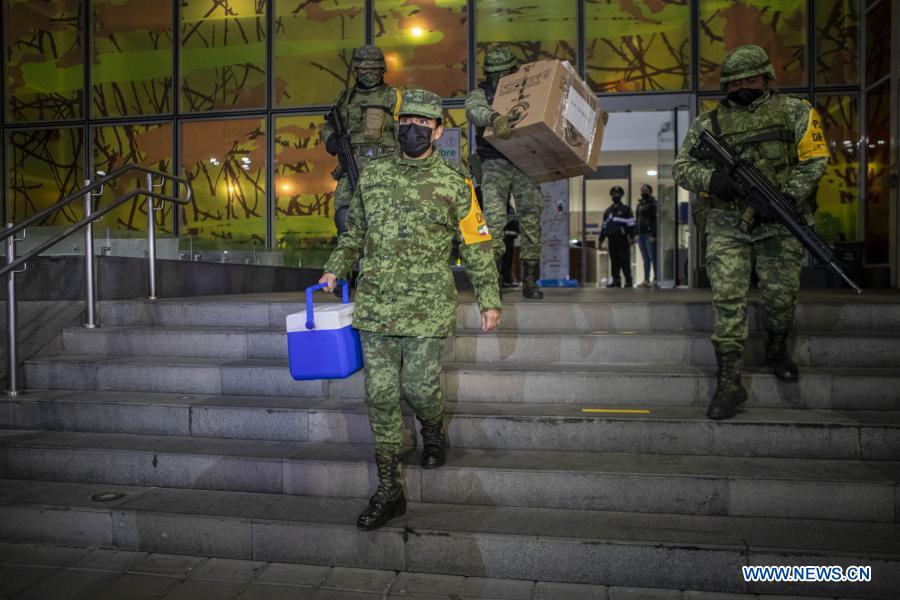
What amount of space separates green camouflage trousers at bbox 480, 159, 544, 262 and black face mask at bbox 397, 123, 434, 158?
7.87 feet

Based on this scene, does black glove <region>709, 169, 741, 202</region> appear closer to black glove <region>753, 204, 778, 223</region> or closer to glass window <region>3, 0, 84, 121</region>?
black glove <region>753, 204, 778, 223</region>

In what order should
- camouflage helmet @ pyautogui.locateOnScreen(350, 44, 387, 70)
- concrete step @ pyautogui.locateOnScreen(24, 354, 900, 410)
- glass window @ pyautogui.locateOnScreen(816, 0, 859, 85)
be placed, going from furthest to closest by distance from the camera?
1. glass window @ pyautogui.locateOnScreen(816, 0, 859, 85)
2. camouflage helmet @ pyautogui.locateOnScreen(350, 44, 387, 70)
3. concrete step @ pyautogui.locateOnScreen(24, 354, 900, 410)

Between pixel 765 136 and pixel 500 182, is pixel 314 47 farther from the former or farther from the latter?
pixel 765 136

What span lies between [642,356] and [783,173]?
5.13 feet

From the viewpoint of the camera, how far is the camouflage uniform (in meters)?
3.61

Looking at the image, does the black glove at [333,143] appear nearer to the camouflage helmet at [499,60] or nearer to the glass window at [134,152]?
the camouflage helmet at [499,60]

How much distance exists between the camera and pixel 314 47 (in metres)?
11.7

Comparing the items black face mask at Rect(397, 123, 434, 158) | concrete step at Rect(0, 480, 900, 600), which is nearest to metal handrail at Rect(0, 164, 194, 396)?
concrete step at Rect(0, 480, 900, 600)

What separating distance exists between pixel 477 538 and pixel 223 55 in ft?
35.8

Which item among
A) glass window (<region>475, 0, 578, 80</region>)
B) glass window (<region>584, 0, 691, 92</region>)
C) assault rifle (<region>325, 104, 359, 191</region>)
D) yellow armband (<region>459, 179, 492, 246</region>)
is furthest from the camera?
glass window (<region>475, 0, 578, 80</region>)

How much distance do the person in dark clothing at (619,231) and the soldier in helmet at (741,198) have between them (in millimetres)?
7756

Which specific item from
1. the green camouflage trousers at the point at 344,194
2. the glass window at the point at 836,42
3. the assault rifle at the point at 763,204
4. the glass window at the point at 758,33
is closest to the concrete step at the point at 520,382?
the assault rifle at the point at 763,204

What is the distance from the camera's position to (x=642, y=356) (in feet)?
16.5

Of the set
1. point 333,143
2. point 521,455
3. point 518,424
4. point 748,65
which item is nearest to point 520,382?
point 518,424
